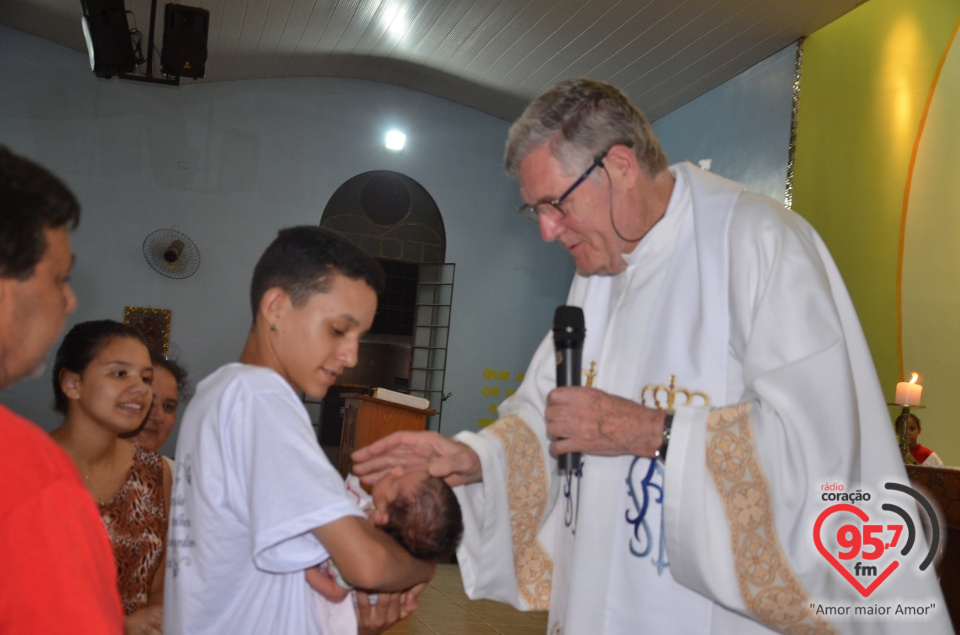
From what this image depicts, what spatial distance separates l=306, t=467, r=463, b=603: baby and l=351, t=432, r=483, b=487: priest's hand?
0.08ft

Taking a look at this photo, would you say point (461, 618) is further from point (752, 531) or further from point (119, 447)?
point (752, 531)

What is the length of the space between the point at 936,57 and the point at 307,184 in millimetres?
6775

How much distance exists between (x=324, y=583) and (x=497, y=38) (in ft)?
26.5

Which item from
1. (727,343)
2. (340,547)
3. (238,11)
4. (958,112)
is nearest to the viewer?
(340,547)

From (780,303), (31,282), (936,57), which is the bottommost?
(31,282)

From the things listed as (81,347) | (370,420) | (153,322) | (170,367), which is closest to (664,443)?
(81,347)

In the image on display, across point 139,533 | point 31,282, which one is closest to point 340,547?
point 31,282

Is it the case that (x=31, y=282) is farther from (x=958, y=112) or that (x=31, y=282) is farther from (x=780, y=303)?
(x=958, y=112)

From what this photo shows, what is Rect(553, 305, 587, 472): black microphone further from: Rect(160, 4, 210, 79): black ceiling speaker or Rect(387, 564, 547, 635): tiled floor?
Rect(160, 4, 210, 79): black ceiling speaker

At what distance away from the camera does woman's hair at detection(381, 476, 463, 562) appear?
1855 millimetres

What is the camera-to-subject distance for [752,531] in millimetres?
1632

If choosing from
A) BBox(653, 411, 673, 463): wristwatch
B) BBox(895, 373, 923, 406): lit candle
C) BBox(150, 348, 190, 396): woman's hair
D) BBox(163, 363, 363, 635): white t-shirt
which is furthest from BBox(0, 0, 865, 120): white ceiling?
BBox(163, 363, 363, 635): white t-shirt

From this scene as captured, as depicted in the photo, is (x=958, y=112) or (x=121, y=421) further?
(x=958, y=112)

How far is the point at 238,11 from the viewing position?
8336 mm
